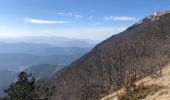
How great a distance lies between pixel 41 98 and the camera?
1802 inches

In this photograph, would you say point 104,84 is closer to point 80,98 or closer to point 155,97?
point 80,98

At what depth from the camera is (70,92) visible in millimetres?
123500

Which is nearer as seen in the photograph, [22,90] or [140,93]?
[140,93]

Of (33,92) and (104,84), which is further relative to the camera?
(104,84)

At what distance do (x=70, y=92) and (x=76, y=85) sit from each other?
6.30 m

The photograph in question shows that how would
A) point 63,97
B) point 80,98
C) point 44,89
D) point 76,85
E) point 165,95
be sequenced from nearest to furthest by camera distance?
point 165,95
point 44,89
point 80,98
point 63,97
point 76,85

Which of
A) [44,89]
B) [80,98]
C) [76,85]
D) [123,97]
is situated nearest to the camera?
[123,97]

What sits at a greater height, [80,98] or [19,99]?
[19,99]

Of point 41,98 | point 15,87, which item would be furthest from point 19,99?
point 41,98

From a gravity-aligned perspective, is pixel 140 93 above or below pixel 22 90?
below

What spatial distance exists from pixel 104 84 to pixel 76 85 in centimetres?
1156

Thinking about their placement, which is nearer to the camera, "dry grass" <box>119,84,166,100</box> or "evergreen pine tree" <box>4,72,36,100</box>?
"dry grass" <box>119,84,166,100</box>

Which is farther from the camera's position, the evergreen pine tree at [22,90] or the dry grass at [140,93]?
the evergreen pine tree at [22,90]

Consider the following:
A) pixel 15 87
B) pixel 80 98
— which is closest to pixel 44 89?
pixel 15 87
